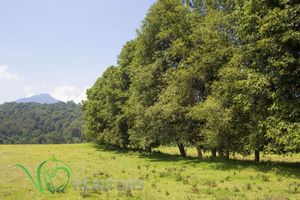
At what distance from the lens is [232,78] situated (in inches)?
934

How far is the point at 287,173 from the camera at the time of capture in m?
19.6

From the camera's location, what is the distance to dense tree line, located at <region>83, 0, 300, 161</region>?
19.2 metres

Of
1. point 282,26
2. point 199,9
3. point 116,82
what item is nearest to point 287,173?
point 282,26

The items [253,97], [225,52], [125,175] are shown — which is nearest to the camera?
[125,175]

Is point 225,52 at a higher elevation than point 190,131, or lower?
higher

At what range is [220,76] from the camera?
2581 centimetres

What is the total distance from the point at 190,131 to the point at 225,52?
880 centimetres

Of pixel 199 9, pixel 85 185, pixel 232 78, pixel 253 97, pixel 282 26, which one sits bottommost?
pixel 85 185

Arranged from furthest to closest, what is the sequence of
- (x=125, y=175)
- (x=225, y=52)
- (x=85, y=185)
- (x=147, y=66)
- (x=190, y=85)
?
(x=147, y=66), (x=190, y=85), (x=225, y=52), (x=125, y=175), (x=85, y=185)

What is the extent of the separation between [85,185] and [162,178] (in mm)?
5183

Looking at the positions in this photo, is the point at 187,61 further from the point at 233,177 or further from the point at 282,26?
the point at 233,177

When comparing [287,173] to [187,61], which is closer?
[287,173]

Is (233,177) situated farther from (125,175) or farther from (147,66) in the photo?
(147,66)

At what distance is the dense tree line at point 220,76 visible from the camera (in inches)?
754
